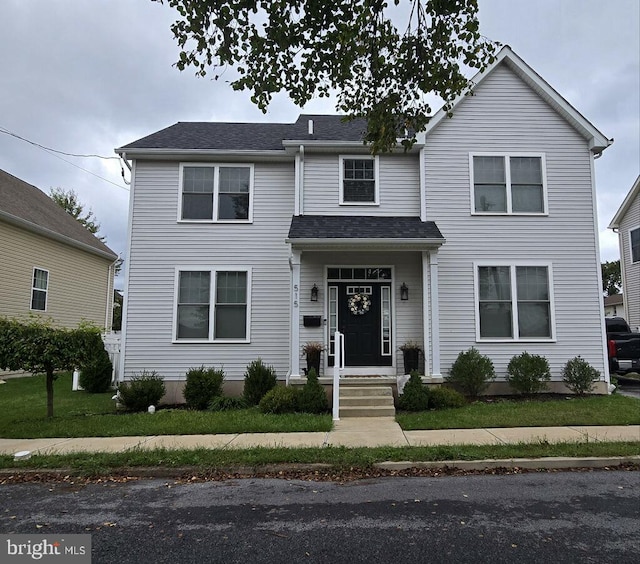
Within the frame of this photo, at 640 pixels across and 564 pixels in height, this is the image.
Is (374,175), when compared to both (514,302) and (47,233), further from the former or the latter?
(47,233)

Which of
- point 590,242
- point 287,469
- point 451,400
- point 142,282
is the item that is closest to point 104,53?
point 142,282

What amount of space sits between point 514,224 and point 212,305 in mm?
7687

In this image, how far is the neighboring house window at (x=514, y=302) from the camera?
10.6m

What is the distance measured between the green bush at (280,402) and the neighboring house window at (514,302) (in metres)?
4.82

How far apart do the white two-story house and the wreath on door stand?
0.06 m

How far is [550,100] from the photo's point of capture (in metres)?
11.1

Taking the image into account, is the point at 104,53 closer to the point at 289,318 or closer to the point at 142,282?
the point at 142,282

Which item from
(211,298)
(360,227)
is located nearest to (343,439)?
(360,227)

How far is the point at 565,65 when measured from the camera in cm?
1020

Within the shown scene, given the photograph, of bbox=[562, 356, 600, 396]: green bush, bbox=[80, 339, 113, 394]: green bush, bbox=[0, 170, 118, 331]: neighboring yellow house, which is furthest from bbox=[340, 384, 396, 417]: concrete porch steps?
bbox=[0, 170, 118, 331]: neighboring yellow house

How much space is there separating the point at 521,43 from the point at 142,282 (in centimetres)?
938

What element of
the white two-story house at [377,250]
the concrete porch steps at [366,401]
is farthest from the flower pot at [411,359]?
→ the concrete porch steps at [366,401]

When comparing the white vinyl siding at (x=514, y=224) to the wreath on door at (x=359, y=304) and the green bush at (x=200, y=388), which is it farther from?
the green bush at (x=200, y=388)

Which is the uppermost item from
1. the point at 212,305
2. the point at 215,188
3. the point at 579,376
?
the point at 215,188
